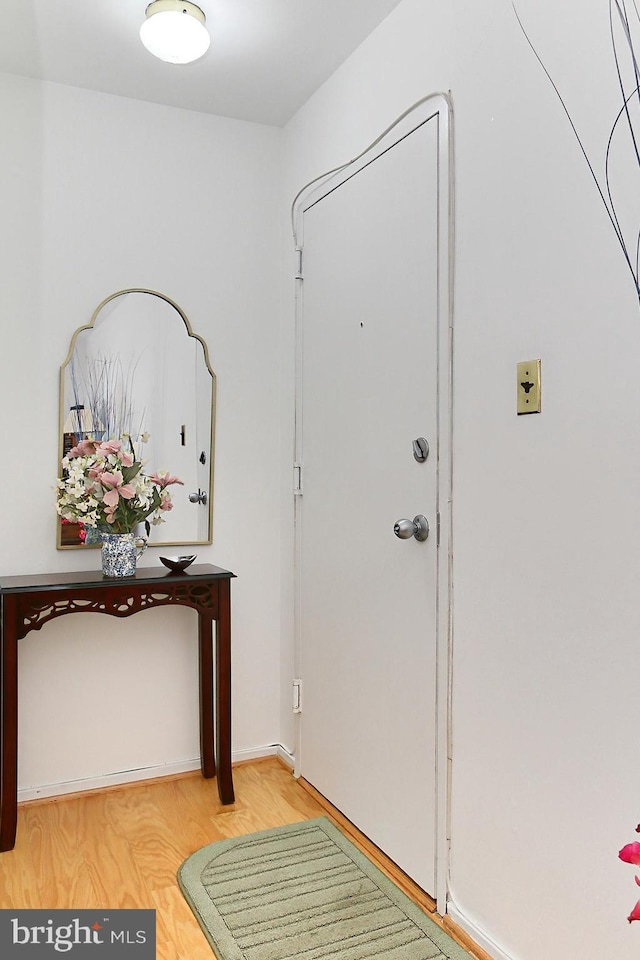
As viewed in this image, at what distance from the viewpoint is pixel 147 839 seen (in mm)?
2303

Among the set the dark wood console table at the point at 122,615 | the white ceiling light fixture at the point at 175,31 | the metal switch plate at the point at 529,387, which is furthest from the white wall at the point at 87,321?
the metal switch plate at the point at 529,387

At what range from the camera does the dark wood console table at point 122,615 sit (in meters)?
2.29

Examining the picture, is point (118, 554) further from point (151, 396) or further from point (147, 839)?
point (147, 839)

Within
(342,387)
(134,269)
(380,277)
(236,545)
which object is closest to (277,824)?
(236,545)

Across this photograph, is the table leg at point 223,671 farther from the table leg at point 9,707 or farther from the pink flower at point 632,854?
the pink flower at point 632,854

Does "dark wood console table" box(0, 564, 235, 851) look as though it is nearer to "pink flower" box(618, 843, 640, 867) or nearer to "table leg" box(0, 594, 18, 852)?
"table leg" box(0, 594, 18, 852)

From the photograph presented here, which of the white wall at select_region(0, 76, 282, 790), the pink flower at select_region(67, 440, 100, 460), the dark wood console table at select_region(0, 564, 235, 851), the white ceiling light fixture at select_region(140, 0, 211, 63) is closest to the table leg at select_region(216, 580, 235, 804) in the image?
the dark wood console table at select_region(0, 564, 235, 851)

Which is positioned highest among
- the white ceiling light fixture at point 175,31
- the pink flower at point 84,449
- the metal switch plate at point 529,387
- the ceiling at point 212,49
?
the ceiling at point 212,49

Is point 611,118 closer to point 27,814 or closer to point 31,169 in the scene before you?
point 31,169

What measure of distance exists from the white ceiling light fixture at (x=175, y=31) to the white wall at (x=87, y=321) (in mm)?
628

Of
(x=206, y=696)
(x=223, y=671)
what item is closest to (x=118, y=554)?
(x=223, y=671)

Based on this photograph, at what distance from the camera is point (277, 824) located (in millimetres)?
2416

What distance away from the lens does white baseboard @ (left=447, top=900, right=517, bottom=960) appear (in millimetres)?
1691

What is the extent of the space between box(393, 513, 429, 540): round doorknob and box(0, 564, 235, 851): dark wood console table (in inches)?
32.6
